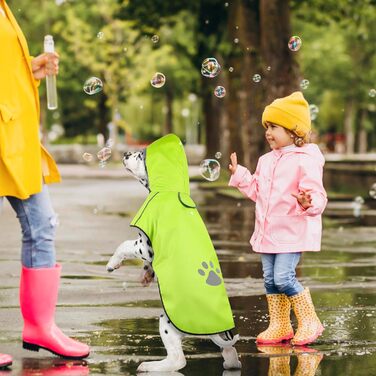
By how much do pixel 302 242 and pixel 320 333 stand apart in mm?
540

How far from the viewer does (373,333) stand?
7594 millimetres

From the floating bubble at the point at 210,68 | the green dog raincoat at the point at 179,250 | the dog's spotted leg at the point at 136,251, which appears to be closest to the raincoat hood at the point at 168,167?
the green dog raincoat at the point at 179,250

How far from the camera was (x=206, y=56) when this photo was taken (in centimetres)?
3547

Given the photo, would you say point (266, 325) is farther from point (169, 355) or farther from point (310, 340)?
point (169, 355)

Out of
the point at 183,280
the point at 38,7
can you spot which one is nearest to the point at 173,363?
the point at 183,280

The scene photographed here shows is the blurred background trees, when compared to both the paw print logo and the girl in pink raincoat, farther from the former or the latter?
the paw print logo

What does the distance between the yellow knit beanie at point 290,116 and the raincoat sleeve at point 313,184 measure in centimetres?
19

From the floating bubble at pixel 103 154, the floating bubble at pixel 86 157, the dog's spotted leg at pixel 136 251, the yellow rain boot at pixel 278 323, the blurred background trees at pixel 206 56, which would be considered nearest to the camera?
the dog's spotted leg at pixel 136 251

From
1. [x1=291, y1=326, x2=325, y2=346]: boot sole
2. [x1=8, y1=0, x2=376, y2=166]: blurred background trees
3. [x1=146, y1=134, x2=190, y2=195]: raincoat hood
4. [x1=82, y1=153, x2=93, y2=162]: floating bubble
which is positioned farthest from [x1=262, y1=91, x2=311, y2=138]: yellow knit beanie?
[x1=8, y1=0, x2=376, y2=166]: blurred background trees

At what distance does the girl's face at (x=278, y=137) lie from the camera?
7.58 meters

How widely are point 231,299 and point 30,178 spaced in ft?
10.1

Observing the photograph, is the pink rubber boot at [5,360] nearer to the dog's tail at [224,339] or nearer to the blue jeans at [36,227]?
the blue jeans at [36,227]

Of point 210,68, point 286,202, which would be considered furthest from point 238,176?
point 210,68

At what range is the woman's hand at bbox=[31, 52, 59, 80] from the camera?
6.70 meters
